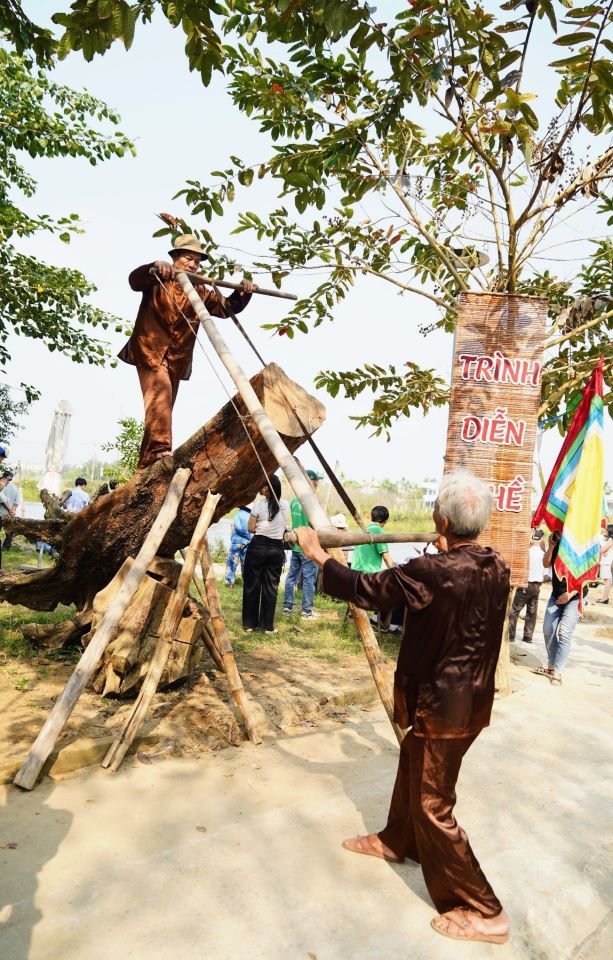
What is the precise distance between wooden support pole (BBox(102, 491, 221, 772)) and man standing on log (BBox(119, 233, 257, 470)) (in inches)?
27.5

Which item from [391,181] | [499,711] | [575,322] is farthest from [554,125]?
[499,711]

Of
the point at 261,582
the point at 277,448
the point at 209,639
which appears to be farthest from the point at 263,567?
the point at 277,448

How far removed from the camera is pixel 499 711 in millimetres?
5590

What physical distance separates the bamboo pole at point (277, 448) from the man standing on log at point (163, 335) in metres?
0.32

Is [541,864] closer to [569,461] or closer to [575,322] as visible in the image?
[569,461]

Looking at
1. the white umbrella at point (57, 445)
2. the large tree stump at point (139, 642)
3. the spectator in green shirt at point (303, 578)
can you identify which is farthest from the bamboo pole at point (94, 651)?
the white umbrella at point (57, 445)

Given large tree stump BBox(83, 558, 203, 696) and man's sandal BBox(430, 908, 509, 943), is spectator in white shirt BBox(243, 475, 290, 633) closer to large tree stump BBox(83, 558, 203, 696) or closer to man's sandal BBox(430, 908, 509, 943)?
large tree stump BBox(83, 558, 203, 696)

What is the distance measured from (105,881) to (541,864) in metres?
2.00

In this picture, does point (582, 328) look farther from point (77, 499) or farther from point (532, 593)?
point (77, 499)

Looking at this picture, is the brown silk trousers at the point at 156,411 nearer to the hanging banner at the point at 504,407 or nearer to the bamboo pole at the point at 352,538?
the bamboo pole at the point at 352,538

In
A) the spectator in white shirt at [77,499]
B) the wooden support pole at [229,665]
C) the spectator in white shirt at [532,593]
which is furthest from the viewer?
the spectator in white shirt at [77,499]

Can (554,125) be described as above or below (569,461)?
above

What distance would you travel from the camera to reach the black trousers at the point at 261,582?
760 cm

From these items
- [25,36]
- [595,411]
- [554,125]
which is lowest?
[595,411]
